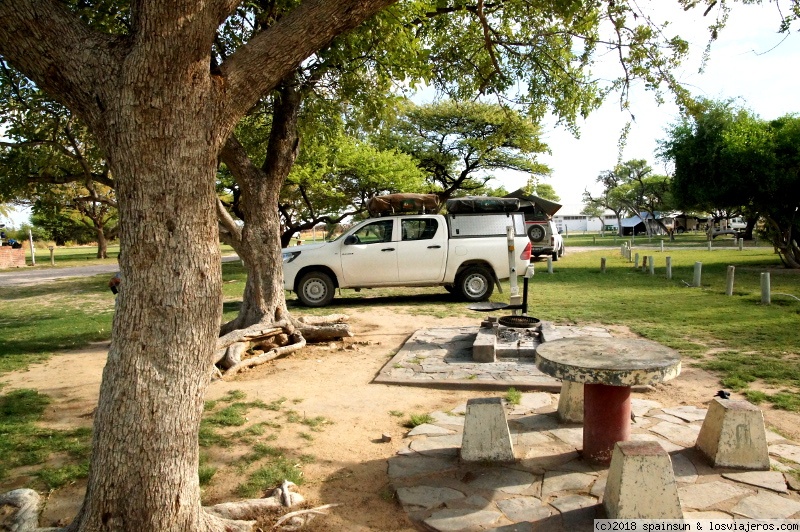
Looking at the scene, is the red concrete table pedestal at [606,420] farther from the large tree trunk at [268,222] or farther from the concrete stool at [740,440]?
the large tree trunk at [268,222]

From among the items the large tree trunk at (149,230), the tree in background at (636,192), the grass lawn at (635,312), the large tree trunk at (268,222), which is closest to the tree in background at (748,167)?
the grass lawn at (635,312)

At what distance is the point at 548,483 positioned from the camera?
151 inches

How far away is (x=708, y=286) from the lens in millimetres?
14164

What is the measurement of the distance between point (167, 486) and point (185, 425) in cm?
31

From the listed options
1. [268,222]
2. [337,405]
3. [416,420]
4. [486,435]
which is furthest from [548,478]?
[268,222]

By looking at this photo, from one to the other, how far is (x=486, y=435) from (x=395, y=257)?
321 inches

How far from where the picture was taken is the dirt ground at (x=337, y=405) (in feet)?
12.2

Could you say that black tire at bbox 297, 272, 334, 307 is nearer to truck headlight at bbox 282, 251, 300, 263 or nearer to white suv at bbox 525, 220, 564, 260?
truck headlight at bbox 282, 251, 300, 263

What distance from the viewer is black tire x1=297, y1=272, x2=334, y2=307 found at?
12367 millimetres

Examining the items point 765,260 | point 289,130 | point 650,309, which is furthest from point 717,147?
point 289,130

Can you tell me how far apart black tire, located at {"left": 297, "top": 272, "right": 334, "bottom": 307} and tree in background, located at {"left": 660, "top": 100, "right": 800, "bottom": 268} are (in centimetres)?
1113

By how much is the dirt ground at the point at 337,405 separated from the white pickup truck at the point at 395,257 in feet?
9.71

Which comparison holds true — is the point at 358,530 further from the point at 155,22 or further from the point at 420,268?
the point at 420,268

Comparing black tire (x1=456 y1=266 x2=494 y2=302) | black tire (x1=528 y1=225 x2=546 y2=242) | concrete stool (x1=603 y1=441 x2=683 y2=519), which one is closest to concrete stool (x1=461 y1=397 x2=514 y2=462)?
concrete stool (x1=603 y1=441 x2=683 y2=519)
